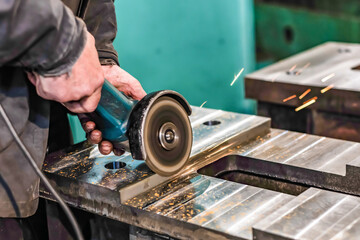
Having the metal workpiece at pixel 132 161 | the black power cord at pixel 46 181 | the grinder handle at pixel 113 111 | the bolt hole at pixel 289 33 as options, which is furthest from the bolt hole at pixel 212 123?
the bolt hole at pixel 289 33

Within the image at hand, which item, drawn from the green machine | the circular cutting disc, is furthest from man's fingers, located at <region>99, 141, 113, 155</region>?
the green machine

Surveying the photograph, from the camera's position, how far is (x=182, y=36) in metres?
2.37

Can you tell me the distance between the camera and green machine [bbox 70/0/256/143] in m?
2.06

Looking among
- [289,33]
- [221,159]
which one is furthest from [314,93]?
[289,33]

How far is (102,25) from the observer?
4.50ft

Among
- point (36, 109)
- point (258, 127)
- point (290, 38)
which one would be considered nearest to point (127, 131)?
point (36, 109)

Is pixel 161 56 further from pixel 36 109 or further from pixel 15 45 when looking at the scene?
pixel 15 45

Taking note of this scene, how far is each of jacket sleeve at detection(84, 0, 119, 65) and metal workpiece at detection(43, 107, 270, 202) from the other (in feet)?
0.77

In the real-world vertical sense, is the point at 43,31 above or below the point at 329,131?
above

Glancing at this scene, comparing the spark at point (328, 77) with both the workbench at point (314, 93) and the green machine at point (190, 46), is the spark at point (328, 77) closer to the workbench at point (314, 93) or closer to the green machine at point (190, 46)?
the workbench at point (314, 93)

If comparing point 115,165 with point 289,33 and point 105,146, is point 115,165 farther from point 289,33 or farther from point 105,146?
point 289,33

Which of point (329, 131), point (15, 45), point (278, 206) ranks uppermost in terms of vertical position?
point (15, 45)

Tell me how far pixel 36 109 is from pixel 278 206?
50 centimetres

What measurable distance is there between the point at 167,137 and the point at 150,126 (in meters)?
0.06
